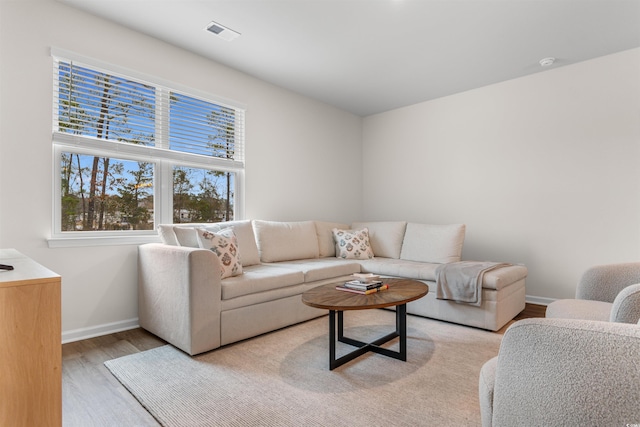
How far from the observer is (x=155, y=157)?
3.15 meters

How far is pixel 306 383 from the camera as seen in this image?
1945 millimetres

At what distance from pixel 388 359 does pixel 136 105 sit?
9.94 ft

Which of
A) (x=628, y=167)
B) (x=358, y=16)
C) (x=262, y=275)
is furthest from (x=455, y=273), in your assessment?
(x=358, y=16)

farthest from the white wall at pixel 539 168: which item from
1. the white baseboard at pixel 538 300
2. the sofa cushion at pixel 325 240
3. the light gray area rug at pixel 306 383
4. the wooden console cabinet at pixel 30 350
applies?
the wooden console cabinet at pixel 30 350

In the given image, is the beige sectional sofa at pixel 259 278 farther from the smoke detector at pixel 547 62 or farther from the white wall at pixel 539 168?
the smoke detector at pixel 547 62

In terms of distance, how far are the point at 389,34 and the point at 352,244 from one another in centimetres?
232

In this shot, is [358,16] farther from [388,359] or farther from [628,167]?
[628,167]

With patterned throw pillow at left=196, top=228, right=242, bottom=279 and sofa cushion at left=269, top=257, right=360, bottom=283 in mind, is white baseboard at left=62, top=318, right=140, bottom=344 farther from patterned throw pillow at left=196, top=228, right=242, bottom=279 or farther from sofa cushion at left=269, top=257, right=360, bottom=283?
sofa cushion at left=269, top=257, right=360, bottom=283

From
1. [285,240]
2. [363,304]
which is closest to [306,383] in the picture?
[363,304]

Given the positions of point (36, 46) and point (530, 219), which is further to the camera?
point (530, 219)

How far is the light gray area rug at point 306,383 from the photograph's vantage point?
1630mm

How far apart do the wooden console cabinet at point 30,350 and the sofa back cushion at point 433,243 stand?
3455 mm

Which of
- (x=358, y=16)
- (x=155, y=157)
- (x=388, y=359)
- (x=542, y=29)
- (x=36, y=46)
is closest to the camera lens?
(x=388, y=359)

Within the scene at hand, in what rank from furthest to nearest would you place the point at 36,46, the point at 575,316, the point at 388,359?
the point at 36,46
the point at 388,359
the point at 575,316
